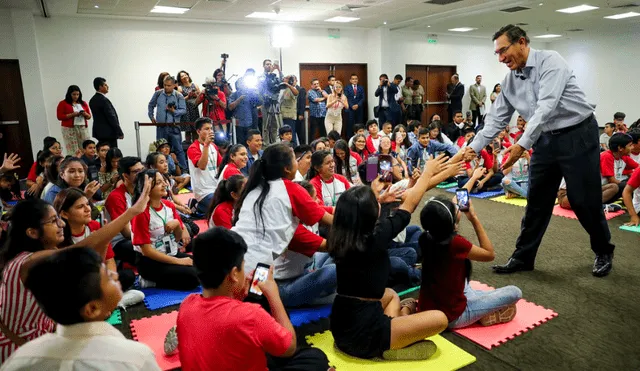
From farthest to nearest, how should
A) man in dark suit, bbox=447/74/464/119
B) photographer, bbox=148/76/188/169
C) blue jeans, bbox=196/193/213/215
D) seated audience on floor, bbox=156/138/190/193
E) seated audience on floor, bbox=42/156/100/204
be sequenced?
man in dark suit, bbox=447/74/464/119 → photographer, bbox=148/76/188/169 → seated audience on floor, bbox=156/138/190/193 → blue jeans, bbox=196/193/213/215 → seated audience on floor, bbox=42/156/100/204

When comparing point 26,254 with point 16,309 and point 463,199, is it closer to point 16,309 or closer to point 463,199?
point 16,309

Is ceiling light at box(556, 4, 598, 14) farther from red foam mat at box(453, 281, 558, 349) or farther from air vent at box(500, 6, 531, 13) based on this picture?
red foam mat at box(453, 281, 558, 349)

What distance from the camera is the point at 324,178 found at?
399 cm

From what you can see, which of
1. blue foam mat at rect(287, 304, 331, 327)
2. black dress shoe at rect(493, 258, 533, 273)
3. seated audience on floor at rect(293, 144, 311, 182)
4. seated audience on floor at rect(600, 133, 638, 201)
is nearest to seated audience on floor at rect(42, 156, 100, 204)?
seated audience on floor at rect(293, 144, 311, 182)

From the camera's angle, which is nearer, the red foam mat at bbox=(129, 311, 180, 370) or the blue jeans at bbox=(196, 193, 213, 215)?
the red foam mat at bbox=(129, 311, 180, 370)

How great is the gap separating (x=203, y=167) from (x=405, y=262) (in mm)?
2791

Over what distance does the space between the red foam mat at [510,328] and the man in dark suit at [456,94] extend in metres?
11.2

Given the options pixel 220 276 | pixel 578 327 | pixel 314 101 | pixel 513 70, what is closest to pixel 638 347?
pixel 578 327

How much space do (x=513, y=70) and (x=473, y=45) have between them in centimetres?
1243

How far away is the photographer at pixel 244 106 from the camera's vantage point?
857 centimetres

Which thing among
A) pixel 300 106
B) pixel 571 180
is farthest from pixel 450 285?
pixel 300 106

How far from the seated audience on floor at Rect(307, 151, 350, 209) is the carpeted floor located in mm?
1334

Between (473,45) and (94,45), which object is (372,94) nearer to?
(473,45)

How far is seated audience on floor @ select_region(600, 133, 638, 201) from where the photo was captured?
5.04 meters
